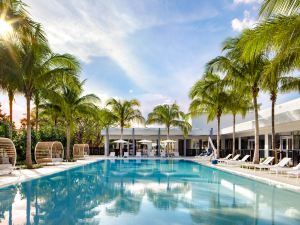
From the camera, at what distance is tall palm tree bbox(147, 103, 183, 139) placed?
35.3 meters

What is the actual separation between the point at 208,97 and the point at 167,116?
9.40 m

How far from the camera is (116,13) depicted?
48.7 feet

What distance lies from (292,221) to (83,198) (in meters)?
5.61

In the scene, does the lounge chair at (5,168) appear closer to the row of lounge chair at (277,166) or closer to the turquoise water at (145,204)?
the turquoise water at (145,204)

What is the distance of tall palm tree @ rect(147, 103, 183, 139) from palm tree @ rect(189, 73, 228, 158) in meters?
7.18

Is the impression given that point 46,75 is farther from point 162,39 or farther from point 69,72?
point 162,39

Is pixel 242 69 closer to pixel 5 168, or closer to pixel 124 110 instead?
pixel 5 168

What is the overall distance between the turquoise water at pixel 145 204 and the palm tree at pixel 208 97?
12.0 metres

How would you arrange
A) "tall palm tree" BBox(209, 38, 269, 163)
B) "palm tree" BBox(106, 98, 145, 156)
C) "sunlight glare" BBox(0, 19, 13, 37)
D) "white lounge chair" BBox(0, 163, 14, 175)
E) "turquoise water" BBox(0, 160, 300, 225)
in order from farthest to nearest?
"palm tree" BBox(106, 98, 145, 156)
"tall palm tree" BBox(209, 38, 269, 163)
"white lounge chair" BBox(0, 163, 14, 175)
"sunlight glare" BBox(0, 19, 13, 37)
"turquoise water" BBox(0, 160, 300, 225)

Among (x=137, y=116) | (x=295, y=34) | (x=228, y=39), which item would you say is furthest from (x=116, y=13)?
(x=137, y=116)

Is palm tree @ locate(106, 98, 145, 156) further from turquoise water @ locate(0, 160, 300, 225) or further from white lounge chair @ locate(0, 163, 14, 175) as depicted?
turquoise water @ locate(0, 160, 300, 225)

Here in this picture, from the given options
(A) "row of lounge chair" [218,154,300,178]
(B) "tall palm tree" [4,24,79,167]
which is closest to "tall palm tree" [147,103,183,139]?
(A) "row of lounge chair" [218,154,300,178]

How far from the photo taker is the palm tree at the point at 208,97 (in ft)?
81.2

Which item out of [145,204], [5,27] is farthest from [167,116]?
[5,27]
